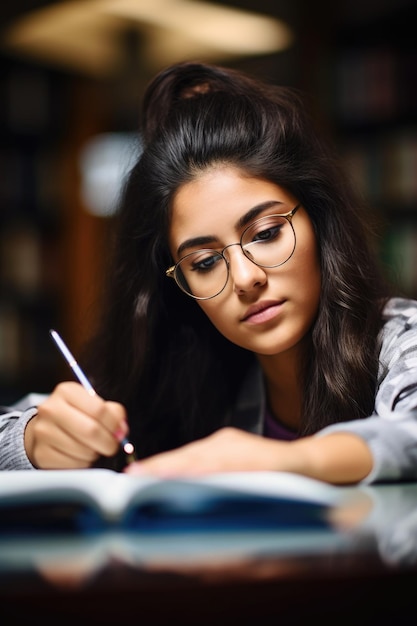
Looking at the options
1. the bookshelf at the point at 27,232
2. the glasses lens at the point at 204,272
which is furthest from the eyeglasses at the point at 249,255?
the bookshelf at the point at 27,232

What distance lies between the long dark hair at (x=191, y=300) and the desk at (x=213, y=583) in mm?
682

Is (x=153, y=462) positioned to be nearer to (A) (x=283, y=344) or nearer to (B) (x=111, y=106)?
(A) (x=283, y=344)

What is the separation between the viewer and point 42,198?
14.9ft

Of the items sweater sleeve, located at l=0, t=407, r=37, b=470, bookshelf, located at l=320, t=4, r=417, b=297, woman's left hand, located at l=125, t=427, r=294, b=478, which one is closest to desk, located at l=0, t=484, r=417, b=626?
woman's left hand, located at l=125, t=427, r=294, b=478

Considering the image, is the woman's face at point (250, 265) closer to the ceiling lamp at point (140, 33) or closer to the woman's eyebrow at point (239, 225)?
the woman's eyebrow at point (239, 225)

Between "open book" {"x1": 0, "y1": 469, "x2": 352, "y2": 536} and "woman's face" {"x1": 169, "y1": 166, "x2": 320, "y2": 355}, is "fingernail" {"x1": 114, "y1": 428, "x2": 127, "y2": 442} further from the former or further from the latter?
"woman's face" {"x1": 169, "y1": 166, "x2": 320, "y2": 355}

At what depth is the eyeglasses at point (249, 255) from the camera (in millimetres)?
1172

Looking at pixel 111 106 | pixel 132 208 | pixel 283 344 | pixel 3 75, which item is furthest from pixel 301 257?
pixel 111 106

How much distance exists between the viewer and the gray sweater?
2.60 ft

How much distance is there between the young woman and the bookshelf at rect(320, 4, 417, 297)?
2.16m

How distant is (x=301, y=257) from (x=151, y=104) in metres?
0.47

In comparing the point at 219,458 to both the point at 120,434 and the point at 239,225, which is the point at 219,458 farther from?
the point at 239,225

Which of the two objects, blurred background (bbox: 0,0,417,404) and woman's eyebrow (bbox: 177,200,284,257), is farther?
blurred background (bbox: 0,0,417,404)

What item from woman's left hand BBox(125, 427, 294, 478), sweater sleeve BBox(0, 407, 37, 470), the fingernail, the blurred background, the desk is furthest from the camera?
the blurred background
